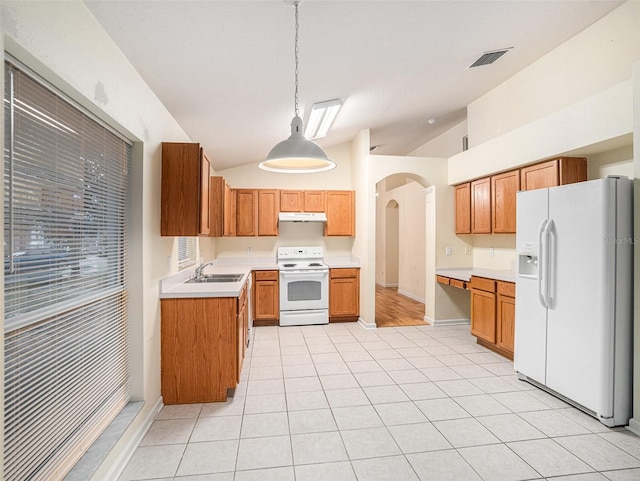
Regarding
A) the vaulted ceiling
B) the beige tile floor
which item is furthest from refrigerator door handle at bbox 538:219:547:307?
the vaulted ceiling

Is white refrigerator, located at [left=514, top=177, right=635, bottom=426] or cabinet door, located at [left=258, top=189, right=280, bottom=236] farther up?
cabinet door, located at [left=258, top=189, right=280, bottom=236]

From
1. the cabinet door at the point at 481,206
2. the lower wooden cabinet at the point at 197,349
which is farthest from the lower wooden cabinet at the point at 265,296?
the cabinet door at the point at 481,206

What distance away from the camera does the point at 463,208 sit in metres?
5.02

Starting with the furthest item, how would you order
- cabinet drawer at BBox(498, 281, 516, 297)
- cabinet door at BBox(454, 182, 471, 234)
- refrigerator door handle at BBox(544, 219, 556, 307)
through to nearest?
1. cabinet door at BBox(454, 182, 471, 234)
2. cabinet drawer at BBox(498, 281, 516, 297)
3. refrigerator door handle at BBox(544, 219, 556, 307)

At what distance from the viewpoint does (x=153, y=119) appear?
2.54m

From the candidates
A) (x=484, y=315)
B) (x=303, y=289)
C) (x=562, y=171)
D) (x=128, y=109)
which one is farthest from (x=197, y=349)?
(x=562, y=171)

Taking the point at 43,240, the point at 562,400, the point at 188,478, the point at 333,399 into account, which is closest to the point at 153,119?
the point at 43,240

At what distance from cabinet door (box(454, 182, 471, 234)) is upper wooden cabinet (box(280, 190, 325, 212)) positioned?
214 cm

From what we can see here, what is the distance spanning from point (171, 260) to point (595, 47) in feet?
14.8

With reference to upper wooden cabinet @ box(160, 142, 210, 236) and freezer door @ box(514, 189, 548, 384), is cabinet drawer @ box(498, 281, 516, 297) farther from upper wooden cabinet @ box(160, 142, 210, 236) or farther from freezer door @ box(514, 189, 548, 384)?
upper wooden cabinet @ box(160, 142, 210, 236)

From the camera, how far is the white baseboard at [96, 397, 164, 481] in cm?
184

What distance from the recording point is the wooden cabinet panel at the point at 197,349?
107 inches

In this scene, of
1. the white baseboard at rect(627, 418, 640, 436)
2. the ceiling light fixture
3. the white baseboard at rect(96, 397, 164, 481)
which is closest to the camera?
the white baseboard at rect(96, 397, 164, 481)

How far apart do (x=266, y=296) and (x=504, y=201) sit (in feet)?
11.7
